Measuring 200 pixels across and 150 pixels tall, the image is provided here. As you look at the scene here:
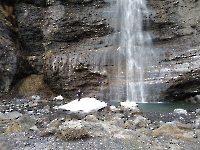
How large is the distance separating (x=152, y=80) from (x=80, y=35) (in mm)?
10930

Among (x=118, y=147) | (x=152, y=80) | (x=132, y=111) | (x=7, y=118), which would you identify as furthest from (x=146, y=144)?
(x=152, y=80)

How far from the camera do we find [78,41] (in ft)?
99.4

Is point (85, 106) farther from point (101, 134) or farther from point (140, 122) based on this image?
point (101, 134)

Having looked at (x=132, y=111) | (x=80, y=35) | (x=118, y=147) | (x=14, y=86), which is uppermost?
(x=80, y=35)

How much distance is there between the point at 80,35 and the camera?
30.2 meters

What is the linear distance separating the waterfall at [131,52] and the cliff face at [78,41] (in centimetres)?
88

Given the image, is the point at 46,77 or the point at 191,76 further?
the point at 46,77

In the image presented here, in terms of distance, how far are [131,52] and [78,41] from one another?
7045 millimetres

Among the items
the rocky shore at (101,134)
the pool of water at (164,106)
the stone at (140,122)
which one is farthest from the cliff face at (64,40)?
the stone at (140,122)

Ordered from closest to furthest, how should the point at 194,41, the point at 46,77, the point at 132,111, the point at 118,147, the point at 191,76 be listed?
the point at 118,147, the point at 132,111, the point at 191,76, the point at 194,41, the point at 46,77

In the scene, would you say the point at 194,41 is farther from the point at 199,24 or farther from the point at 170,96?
the point at 170,96

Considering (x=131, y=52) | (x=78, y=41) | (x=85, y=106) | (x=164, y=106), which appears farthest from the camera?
(x=78, y=41)

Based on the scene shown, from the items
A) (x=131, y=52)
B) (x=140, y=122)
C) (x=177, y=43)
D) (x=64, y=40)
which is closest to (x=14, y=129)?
(x=140, y=122)

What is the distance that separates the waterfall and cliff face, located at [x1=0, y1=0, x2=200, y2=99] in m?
0.88
